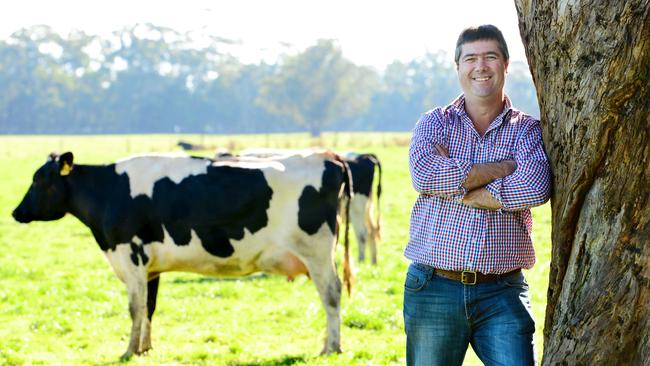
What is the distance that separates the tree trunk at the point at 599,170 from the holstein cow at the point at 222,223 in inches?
175

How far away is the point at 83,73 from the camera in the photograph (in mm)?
108000

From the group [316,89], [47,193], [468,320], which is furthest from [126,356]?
[316,89]

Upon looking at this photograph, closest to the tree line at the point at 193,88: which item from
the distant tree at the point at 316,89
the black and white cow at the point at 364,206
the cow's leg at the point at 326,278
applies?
the distant tree at the point at 316,89

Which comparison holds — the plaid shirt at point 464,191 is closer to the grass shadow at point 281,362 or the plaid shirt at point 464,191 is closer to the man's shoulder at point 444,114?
the man's shoulder at point 444,114

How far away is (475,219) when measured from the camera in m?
3.88

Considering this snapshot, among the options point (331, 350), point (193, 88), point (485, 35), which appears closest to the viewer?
point (485, 35)

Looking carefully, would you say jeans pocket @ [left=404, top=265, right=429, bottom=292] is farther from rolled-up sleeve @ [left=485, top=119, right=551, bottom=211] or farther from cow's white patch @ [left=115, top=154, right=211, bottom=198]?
cow's white patch @ [left=115, top=154, right=211, bottom=198]

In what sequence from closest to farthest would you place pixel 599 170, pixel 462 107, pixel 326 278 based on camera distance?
pixel 599 170 → pixel 462 107 → pixel 326 278

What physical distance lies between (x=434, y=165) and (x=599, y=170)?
733 millimetres

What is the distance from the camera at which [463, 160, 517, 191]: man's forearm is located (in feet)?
12.5

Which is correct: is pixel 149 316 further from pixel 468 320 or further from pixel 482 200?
pixel 482 200

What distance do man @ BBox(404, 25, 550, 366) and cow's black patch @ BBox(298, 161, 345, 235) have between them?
13.6 ft

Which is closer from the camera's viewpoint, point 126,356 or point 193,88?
point 126,356

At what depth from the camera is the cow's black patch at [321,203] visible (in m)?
8.21
